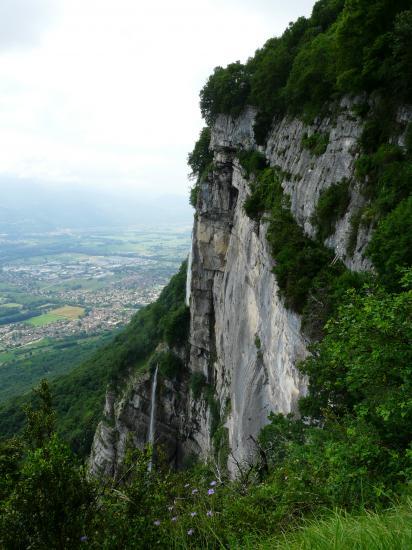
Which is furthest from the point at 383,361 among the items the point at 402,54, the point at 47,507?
the point at 402,54

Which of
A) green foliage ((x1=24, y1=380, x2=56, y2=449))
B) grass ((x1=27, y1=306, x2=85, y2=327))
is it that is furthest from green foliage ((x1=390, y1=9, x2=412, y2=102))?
grass ((x1=27, y1=306, x2=85, y2=327))

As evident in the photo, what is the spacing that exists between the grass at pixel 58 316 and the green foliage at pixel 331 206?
12490 cm

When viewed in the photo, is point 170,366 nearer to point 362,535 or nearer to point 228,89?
point 228,89

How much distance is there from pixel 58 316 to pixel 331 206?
133 m

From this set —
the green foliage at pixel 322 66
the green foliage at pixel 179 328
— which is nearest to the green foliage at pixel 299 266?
the green foliage at pixel 322 66

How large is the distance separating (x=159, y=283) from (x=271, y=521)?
176561 millimetres

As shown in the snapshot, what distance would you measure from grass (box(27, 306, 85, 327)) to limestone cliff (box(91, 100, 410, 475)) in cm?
9839

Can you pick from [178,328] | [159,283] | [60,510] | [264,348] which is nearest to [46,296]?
[159,283]

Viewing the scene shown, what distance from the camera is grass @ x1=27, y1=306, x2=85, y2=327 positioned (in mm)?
129250

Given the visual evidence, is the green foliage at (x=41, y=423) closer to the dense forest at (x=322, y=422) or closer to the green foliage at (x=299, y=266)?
the dense forest at (x=322, y=422)

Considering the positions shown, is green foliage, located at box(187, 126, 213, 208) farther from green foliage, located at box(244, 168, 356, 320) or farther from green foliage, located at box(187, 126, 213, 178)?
green foliage, located at box(244, 168, 356, 320)

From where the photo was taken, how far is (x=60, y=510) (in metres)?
5.18

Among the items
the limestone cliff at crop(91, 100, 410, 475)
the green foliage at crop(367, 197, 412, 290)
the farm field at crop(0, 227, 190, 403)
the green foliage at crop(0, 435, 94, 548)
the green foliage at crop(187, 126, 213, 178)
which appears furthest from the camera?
the farm field at crop(0, 227, 190, 403)

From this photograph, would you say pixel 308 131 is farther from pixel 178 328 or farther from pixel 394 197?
pixel 178 328
